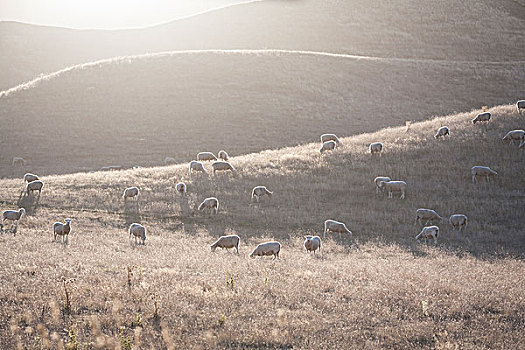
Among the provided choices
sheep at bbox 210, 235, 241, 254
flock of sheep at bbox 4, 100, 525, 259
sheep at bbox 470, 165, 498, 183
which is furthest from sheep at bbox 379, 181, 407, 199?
sheep at bbox 210, 235, 241, 254

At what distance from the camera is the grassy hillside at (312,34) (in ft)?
284

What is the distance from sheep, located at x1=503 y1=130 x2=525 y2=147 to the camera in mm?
28355

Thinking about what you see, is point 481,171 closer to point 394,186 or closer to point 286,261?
point 394,186

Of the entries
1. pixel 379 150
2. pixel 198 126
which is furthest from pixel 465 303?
pixel 198 126

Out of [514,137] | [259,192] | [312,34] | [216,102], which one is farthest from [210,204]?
[312,34]

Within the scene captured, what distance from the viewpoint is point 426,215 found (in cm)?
2094

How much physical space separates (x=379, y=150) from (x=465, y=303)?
69.2ft

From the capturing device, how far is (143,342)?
7.82 metres

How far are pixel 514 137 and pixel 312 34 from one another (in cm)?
7102

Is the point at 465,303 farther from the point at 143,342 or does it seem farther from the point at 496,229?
the point at 496,229

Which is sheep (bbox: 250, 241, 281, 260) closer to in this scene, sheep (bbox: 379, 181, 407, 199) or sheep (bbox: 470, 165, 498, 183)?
sheep (bbox: 379, 181, 407, 199)

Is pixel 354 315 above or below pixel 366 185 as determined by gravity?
above

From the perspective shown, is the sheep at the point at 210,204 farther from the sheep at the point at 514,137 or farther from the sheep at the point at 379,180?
the sheep at the point at 514,137

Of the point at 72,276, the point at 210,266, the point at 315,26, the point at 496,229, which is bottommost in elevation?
the point at 496,229
